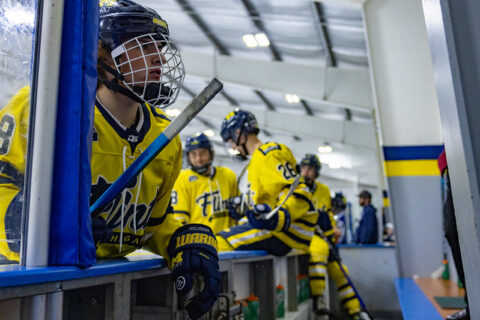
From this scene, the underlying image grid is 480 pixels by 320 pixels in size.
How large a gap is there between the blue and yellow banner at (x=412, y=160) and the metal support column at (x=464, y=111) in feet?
13.6

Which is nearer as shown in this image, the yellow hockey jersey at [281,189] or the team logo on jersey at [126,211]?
the team logo on jersey at [126,211]

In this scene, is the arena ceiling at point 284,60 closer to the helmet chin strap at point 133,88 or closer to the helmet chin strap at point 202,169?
the helmet chin strap at point 202,169

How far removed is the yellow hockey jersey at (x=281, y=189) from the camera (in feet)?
11.0

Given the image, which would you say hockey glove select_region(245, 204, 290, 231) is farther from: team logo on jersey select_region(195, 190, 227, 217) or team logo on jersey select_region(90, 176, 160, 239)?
team logo on jersey select_region(90, 176, 160, 239)

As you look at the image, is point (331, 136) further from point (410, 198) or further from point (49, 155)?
point (49, 155)

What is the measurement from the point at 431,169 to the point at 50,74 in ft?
15.9

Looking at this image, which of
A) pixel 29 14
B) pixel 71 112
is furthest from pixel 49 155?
pixel 29 14

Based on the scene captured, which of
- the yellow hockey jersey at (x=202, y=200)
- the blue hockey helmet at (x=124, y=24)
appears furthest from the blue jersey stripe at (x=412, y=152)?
the blue hockey helmet at (x=124, y=24)

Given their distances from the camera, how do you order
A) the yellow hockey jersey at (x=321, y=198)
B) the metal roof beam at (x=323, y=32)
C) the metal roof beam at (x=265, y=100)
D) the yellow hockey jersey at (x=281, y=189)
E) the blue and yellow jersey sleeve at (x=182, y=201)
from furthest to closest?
1. the metal roof beam at (x=265, y=100)
2. the metal roof beam at (x=323, y=32)
3. the yellow hockey jersey at (x=321, y=198)
4. the blue and yellow jersey sleeve at (x=182, y=201)
5. the yellow hockey jersey at (x=281, y=189)

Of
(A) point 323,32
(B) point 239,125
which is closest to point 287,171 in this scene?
(B) point 239,125

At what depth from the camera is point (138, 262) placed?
47.3 inches

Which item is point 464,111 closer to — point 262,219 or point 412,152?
point 262,219

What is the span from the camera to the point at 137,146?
1.51m

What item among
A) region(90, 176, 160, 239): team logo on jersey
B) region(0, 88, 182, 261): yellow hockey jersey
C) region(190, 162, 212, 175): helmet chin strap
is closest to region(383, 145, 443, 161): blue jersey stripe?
region(190, 162, 212, 175): helmet chin strap
